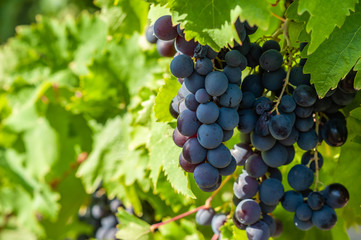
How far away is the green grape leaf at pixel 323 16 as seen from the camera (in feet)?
1.70

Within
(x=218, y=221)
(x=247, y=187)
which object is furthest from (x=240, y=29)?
(x=218, y=221)

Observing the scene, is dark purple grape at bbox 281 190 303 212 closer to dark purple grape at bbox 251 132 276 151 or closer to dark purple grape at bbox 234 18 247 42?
dark purple grape at bbox 251 132 276 151

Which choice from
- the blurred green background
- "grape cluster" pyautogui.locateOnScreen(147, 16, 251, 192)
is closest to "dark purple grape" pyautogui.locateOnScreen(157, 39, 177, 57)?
"grape cluster" pyautogui.locateOnScreen(147, 16, 251, 192)

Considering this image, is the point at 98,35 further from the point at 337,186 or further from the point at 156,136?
the point at 337,186

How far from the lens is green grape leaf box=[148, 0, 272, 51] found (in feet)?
1.70

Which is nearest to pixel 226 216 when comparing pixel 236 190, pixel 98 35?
pixel 236 190

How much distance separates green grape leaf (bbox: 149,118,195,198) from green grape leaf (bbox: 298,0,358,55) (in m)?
0.27

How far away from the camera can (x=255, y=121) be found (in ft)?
1.92

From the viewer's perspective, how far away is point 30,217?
1296 mm

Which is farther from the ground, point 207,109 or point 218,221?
point 207,109

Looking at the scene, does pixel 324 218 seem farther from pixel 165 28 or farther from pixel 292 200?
A: pixel 165 28

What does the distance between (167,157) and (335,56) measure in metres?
0.31

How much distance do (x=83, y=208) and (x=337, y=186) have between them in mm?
893

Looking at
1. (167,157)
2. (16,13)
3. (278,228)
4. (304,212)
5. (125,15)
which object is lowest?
(16,13)
